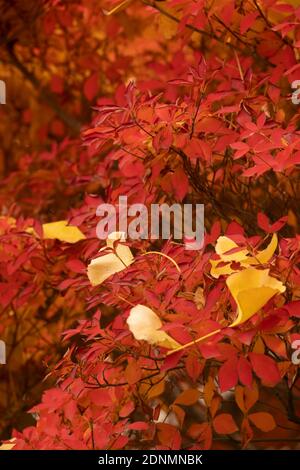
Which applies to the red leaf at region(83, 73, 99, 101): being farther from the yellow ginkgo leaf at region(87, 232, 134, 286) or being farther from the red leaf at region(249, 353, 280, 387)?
the red leaf at region(249, 353, 280, 387)

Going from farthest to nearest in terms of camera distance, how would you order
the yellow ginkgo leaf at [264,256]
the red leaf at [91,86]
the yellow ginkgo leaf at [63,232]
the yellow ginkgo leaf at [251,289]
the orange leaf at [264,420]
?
the red leaf at [91,86]
the yellow ginkgo leaf at [63,232]
the orange leaf at [264,420]
the yellow ginkgo leaf at [264,256]
the yellow ginkgo leaf at [251,289]

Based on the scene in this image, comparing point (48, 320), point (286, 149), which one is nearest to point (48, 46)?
point (48, 320)

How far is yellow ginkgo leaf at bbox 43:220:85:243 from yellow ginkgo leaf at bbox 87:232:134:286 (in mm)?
389

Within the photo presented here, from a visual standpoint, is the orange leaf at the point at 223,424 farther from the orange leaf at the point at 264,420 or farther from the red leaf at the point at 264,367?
the red leaf at the point at 264,367

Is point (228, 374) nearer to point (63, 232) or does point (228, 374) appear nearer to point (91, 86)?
point (63, 232)

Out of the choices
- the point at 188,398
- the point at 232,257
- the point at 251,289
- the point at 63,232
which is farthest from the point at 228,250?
the point at 63,232

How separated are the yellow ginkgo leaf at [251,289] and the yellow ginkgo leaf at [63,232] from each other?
0.70 metres

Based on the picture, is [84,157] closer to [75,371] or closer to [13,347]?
[13,347]

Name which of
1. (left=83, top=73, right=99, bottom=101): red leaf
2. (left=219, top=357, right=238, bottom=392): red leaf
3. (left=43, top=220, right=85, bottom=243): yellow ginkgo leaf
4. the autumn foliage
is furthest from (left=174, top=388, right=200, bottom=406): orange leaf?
(left=83, top=73, right=99, bottom=101): red leaf

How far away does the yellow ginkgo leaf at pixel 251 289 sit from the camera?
1179 millimetres

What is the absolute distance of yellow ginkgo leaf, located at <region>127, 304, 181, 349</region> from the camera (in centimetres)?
120

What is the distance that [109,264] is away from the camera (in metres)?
1.46

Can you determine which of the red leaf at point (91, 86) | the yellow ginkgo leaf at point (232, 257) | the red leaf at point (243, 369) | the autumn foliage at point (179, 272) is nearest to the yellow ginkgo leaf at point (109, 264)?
the autumn foliage at point (179, 272)

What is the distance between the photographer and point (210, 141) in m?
1.56
